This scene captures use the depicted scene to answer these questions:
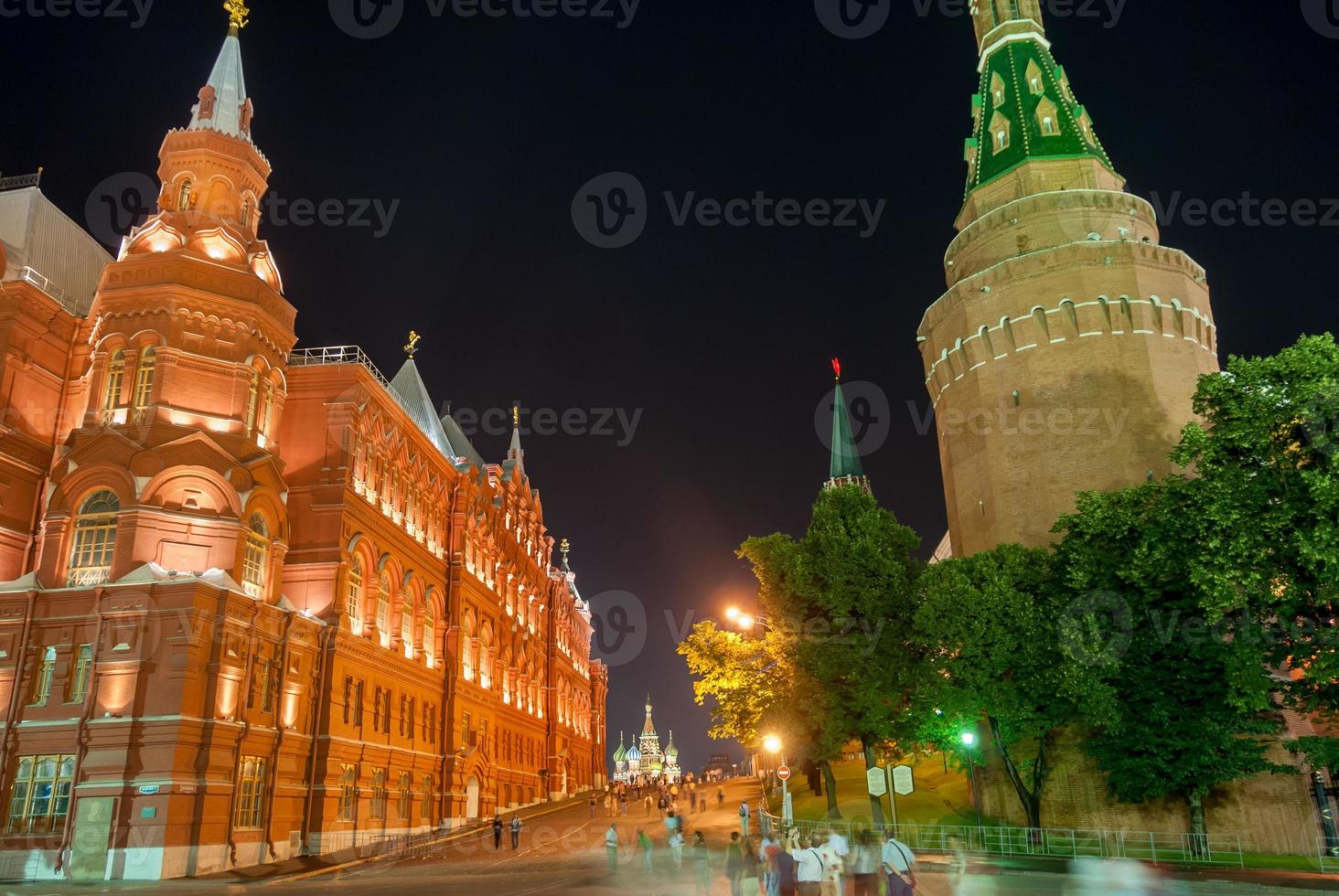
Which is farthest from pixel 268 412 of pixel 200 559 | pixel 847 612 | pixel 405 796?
pixel 847 612

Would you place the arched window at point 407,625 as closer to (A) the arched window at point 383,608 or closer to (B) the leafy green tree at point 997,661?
(A) the arched window at point 383,608

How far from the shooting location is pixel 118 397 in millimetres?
37375

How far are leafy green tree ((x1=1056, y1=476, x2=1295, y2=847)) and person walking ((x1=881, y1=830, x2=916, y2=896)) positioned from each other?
62.8ft

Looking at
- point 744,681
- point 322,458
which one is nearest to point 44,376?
point 322,458

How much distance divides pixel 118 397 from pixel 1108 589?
3815 centimetres

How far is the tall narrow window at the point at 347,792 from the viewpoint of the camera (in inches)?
1558

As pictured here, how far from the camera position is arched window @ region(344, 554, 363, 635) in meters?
42.3

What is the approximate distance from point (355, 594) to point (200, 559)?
8950 millimetres

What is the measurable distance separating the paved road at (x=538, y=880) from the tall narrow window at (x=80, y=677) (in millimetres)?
6115

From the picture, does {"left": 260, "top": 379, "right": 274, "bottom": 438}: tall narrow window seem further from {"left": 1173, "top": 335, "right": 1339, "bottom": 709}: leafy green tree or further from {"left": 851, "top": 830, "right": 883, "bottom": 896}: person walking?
{"left": 1173, "top": 335, "right": 1339, "bottom": 709}: leafy green tree

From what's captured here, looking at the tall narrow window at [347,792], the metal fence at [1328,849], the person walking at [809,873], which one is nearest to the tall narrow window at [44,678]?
the tall narrow window at [347,792]

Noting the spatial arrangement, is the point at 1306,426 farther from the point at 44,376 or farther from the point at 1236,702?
the point at 44,376

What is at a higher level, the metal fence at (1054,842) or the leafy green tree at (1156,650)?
the leafy green tree at (1156,650)

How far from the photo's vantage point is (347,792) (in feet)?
132
